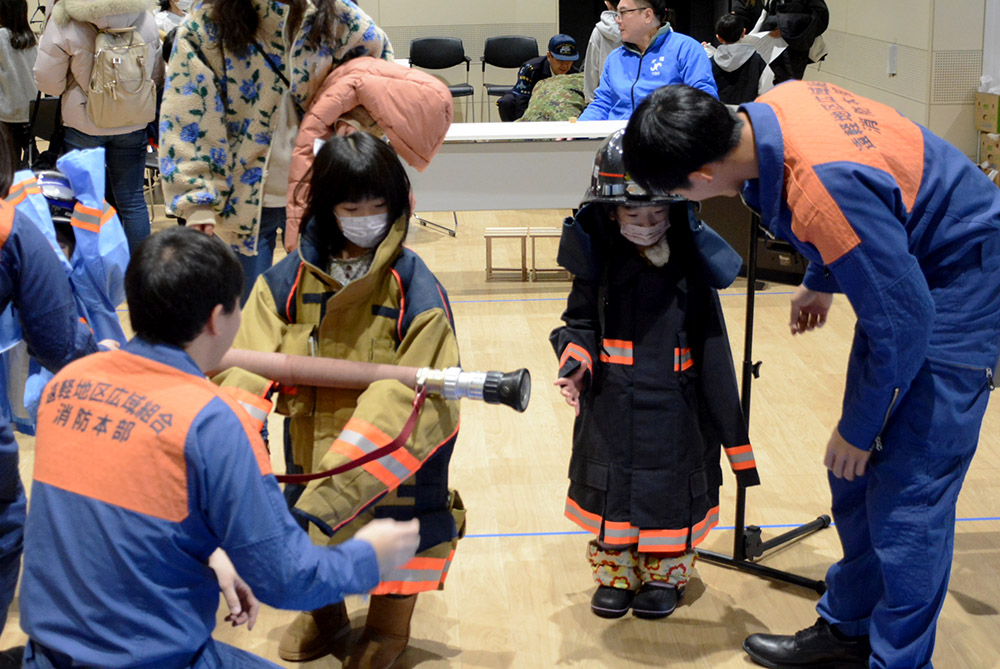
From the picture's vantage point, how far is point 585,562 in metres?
3.01

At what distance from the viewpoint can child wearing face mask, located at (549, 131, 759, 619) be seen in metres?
2.59

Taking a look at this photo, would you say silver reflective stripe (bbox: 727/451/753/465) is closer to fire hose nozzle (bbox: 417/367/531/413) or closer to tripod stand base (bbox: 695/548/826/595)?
tripod stand base (bbox: 695/548/826/595)

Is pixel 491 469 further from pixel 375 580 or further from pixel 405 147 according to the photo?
pixel 375 580

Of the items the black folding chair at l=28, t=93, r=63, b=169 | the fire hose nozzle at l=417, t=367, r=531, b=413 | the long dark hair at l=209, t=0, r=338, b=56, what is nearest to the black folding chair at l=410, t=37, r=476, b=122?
the black folding chair at l=28, t=93, r=63, b=169

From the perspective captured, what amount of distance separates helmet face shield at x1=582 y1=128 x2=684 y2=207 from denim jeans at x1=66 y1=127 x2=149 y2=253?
2.82m

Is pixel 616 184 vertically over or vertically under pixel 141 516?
over

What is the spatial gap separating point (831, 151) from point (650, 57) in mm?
3262

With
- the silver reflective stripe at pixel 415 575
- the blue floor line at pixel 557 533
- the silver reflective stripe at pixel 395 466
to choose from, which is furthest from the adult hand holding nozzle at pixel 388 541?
the blue floor line at pixel 557 533

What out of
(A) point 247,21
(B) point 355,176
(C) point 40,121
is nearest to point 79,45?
(C) point 40,121

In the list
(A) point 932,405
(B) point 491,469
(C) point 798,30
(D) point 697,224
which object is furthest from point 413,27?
(A) point 932,405

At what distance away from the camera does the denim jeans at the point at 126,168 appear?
15.2 feet

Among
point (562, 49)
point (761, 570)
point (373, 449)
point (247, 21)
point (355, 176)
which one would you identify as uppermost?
point (247, 21)

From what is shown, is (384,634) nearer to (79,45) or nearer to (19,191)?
(19,191)

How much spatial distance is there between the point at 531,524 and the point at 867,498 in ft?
3.99
